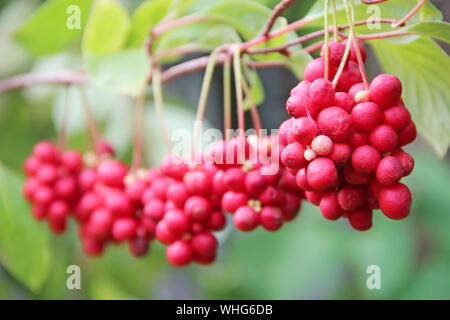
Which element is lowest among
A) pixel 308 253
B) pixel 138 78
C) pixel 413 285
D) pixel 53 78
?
pixel 413 285

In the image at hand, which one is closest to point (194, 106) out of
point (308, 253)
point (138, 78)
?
point (308, 253)

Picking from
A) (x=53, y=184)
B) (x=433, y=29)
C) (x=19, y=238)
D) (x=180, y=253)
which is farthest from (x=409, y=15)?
(x=19, y=238)

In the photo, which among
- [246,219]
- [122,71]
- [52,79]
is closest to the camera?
[246,219]

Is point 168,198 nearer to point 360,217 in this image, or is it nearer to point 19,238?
point 360,217

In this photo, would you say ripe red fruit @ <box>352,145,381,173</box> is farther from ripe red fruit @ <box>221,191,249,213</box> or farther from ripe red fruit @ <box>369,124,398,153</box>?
ripe red fruit @ <box>221,191,249,213</box>

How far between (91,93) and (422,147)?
1042 mm

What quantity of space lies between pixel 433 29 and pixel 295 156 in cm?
21

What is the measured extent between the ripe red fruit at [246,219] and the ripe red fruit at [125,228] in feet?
0.71

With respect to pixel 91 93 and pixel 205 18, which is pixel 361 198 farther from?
pixel 91 93

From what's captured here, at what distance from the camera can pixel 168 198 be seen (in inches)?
26.1

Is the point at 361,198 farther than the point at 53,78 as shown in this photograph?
No
